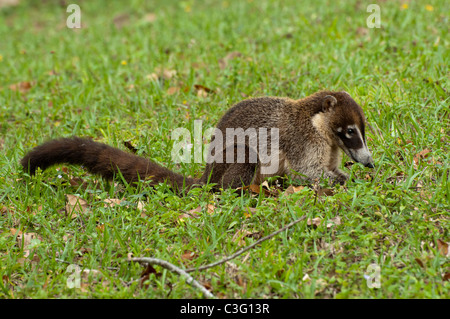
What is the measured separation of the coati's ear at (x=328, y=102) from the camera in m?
4.40

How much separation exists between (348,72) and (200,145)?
6.44 feet

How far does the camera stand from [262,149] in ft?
14.6

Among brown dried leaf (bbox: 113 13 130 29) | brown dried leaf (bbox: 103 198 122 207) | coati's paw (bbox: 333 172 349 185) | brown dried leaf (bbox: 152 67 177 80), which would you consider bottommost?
brown dried leaf (bbox: 103 198 122 207)

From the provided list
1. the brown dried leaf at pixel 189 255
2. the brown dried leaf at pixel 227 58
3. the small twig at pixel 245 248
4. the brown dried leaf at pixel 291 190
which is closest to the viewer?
the small twig at pixel 245 248

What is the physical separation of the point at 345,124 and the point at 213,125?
1491 millimetres

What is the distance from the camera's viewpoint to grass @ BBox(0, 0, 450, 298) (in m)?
3.35

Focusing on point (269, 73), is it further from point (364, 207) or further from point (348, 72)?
point (364, 207)

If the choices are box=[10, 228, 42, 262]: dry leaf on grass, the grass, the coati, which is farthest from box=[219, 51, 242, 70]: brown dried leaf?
box=[10, 228, 42, 262]: dry leaf on grass

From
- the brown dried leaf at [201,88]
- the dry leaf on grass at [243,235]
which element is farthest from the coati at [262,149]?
the brown dried leaf at [201,88]

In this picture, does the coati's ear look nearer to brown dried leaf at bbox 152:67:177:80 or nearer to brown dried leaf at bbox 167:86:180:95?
brown dried leaf at bbox 167:86:180:95

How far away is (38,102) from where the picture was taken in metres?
6.45

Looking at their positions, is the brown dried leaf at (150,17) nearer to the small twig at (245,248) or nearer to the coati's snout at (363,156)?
the coati's snout at (363,156)

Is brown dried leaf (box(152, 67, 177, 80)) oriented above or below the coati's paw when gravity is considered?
above

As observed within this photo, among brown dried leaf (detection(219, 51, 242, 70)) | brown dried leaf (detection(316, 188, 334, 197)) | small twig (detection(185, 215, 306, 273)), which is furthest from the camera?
brown dried leaf (detection(219, 51, 242, 70))
